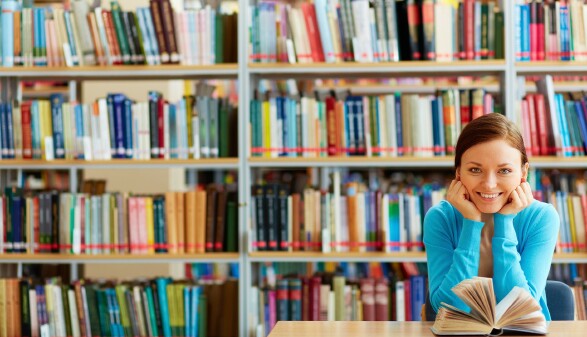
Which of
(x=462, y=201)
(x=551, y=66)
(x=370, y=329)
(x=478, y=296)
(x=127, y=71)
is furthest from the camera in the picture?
(x=127, y=71)

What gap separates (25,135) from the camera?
11.3ft

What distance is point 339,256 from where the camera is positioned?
3299mm

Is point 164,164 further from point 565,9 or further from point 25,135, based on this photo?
point 565,9

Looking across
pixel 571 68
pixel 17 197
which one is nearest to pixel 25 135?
pixel 17 197

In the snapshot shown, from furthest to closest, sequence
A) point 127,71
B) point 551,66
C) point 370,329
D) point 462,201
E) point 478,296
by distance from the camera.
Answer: point 127,71 → point 551,66 → point 462,201 → point 370,329 → point 478,296

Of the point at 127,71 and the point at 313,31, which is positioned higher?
the point at 313,31

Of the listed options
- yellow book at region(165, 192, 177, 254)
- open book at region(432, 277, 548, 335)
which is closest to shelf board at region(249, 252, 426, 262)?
yellow book at region(165, 192, 177, 254)

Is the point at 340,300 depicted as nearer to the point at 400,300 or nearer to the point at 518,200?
the point at 400,300

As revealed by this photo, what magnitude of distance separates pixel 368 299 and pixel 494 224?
150cm

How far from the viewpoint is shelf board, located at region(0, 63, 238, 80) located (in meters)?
3.34

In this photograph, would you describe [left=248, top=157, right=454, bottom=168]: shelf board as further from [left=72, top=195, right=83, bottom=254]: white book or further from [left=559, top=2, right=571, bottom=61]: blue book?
[left=72, top=195, right=83, bottom=254]: white book

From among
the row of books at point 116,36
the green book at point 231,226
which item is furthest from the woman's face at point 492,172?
the row of books at point 116,36

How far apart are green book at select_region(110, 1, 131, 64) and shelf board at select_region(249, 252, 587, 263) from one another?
99cm

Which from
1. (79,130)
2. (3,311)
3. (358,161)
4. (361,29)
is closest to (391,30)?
(361,29)
